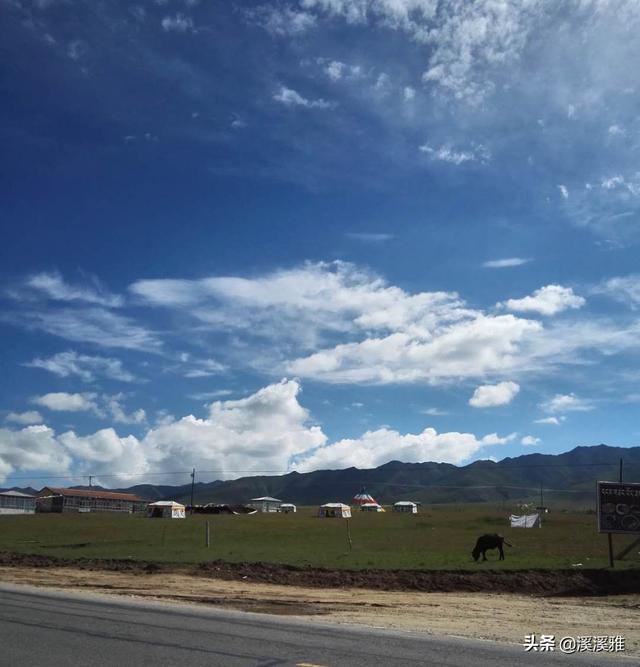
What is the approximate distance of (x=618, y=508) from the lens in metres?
29.3

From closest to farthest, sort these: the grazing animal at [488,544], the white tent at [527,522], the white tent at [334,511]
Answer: the grazing animal at [488,544] → the white tent at [527,522] → the white tent at [334,511]

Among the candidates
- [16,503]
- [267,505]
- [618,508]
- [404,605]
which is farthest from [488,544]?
[267,505]

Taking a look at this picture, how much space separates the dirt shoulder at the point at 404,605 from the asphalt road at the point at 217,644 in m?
1.66

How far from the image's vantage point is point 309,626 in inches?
579

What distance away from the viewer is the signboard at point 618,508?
1138 inches

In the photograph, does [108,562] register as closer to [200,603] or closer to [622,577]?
[200,603]

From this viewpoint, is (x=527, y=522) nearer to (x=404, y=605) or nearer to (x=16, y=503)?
(x=404, y=605)

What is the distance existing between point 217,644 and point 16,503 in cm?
12864

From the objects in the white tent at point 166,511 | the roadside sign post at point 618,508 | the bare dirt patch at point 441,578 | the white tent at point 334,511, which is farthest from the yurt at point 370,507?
the bare dirt patch at point 441,578

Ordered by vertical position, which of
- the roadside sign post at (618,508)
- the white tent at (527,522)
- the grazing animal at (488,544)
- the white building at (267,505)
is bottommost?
the white building at (267,505)

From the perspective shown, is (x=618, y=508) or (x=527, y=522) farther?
(x=527, y=522)

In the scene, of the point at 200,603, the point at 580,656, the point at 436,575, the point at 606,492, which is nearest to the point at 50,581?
the point at 200,603

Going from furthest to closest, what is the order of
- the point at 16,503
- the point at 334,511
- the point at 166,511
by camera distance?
the point at 16,503 → the point at 334,511 → the point at 166,511

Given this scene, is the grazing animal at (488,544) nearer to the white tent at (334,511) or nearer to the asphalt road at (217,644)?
the asphalt road at (217,644)
